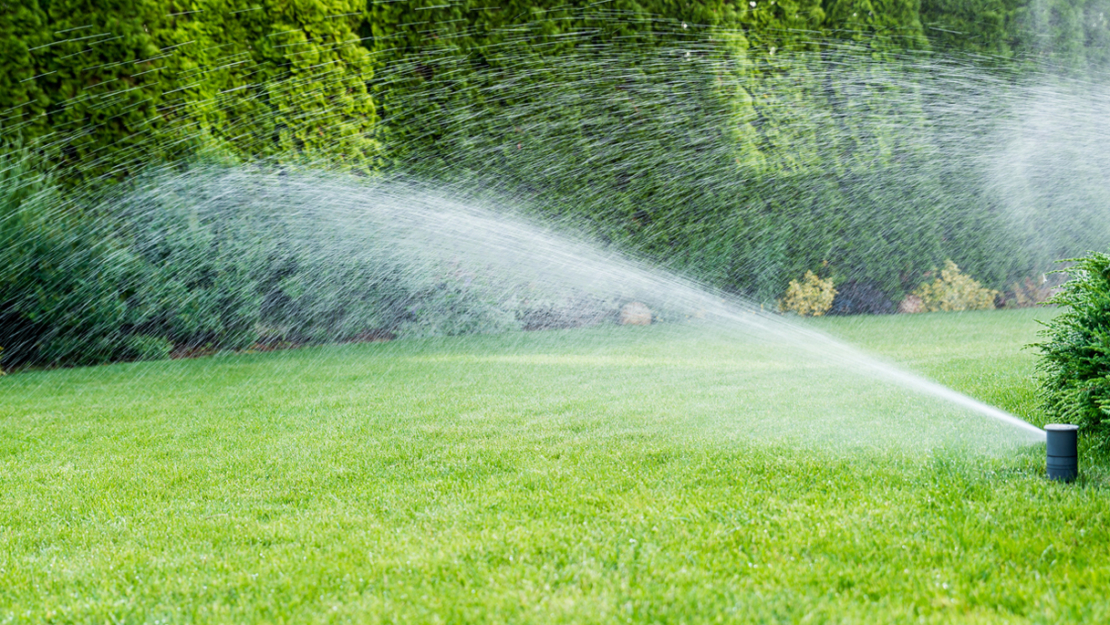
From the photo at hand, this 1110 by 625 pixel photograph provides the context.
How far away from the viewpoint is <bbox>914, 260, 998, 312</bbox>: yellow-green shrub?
13.5m

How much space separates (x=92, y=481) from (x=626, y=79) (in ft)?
28.1

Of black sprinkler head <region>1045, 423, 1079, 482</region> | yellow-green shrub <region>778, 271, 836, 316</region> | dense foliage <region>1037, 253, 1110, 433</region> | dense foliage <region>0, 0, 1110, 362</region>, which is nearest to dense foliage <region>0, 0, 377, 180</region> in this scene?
dense foliage <region>0, 0, 1110, 362</region>

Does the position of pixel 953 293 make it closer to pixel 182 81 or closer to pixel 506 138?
pixel 506 138

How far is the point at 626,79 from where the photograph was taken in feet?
36.8

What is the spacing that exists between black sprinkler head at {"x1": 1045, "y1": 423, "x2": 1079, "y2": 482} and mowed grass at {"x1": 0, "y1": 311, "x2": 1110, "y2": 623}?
0.07 metres

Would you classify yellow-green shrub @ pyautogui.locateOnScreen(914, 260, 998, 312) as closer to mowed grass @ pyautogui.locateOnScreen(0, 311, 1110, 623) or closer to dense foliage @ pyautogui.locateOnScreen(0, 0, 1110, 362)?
dense foliage @ pyautogui.locateOnScreen(0, 0, 1110, 362)

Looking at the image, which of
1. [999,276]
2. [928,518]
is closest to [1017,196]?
[999,276]

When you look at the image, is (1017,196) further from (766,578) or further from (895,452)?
(766,578)

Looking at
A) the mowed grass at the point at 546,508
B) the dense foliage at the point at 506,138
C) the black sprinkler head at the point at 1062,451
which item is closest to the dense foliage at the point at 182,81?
the dense foliage at the point at 506,138

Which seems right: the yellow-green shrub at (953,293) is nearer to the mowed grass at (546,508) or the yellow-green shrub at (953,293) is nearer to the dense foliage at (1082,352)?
the mowed grass at (546,508)

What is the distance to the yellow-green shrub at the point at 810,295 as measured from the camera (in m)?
12.8

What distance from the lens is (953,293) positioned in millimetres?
13555

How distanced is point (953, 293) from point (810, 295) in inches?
103

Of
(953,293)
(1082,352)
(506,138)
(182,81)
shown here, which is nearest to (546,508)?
(1082,352)
